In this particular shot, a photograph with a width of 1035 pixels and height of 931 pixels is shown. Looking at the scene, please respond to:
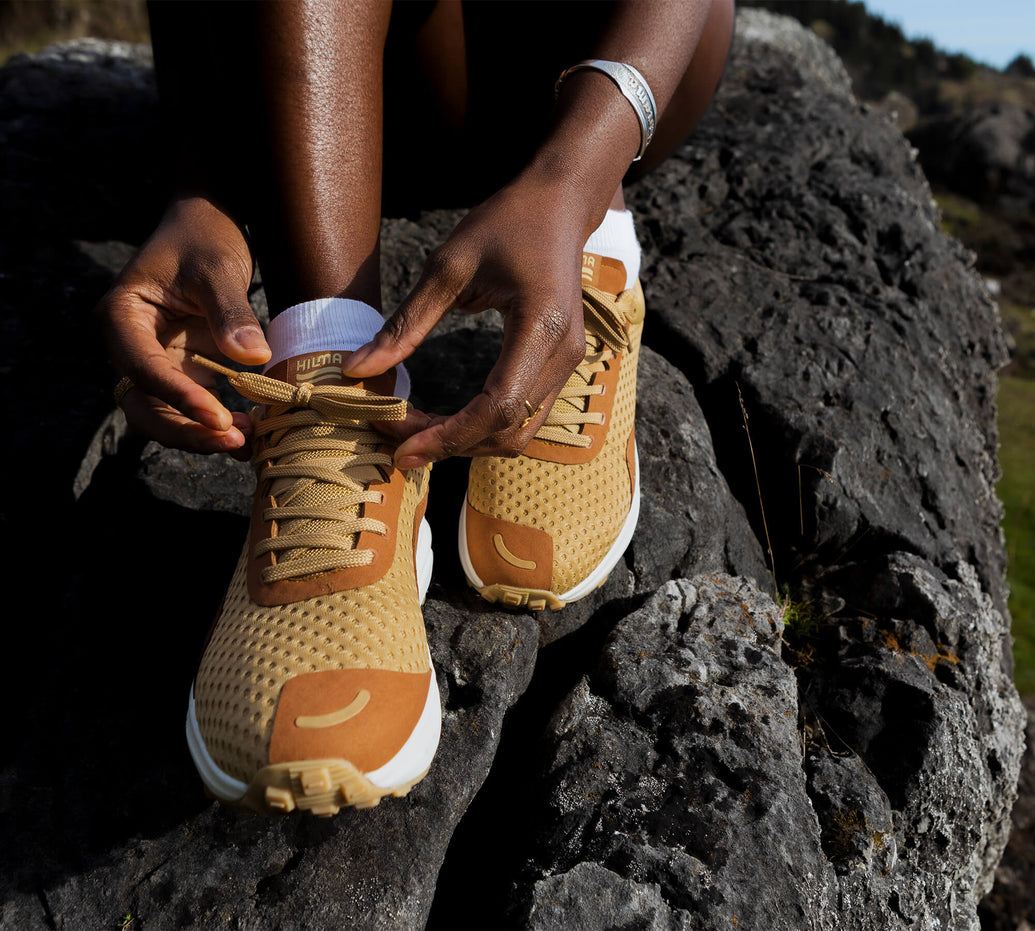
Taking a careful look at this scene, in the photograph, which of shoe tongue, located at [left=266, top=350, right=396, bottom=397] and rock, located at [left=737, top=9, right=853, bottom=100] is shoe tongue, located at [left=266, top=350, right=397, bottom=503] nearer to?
shoe tongue, located at [left=266, top=350, right=396, bottom=397]

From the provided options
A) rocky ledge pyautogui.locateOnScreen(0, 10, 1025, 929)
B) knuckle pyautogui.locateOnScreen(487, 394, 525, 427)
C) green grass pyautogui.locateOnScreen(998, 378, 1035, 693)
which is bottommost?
green grass pyautogui.locateOnScreen(998, 378, 1035, 693)

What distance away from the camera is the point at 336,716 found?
46.0 inches

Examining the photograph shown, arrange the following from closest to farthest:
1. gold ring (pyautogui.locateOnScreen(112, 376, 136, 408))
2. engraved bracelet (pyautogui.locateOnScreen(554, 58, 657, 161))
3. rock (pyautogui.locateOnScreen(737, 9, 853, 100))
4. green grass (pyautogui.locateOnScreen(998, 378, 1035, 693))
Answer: gold ring (pyautogui.locateOnScreen(112, 376, 136, 408)) → engraved bracelet (pyautogui.locateOnScreen(554, 58, 657, 161)) → rock (pyautogui.locateOnScreen(737, 9, 853, 100)) → green grass (pyautogui.locateOnScreen(998, 378, 1035, 693))

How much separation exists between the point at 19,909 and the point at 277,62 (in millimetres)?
1598

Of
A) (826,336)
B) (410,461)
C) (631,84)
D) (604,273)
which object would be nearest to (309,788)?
(410,461)

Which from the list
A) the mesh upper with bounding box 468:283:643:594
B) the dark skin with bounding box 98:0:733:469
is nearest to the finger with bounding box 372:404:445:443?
the dark skin with bounding box 98:0:733:469

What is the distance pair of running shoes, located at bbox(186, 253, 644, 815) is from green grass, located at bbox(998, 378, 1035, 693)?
12.6 feet

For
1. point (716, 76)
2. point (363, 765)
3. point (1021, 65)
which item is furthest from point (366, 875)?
point (1021, 65)

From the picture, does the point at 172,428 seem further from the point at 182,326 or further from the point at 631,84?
the point at 631,84

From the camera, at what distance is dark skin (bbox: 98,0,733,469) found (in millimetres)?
1323

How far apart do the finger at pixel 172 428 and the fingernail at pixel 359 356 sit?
0.26m

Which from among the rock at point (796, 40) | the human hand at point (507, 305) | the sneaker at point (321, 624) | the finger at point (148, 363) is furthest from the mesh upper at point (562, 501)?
the rock at point (796, 40)

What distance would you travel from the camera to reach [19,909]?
126 centimetres

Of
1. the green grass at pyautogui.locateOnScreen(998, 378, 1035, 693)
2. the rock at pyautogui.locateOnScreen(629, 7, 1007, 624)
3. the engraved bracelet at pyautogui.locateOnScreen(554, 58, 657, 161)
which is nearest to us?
the engraved bracelet at pyautogui.locateOnScreen(554, 58, 657, 161)
